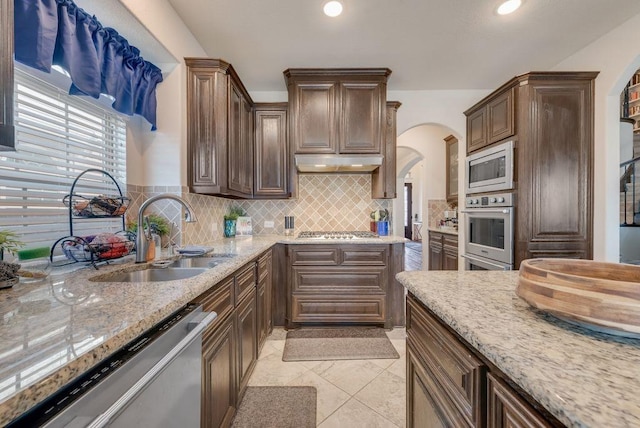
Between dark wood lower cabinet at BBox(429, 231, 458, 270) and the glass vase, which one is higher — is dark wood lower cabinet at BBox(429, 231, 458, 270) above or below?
below

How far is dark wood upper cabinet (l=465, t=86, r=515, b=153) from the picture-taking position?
2426mm

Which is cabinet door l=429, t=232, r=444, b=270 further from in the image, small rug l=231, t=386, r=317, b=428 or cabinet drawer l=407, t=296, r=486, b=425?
cabinet drawer l=407, t=296, r=486, b=425

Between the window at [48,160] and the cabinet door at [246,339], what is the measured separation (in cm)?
104

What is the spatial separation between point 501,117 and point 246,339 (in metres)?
2.96

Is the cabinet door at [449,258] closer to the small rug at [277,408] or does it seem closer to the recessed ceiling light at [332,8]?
the small rug at [277,408]

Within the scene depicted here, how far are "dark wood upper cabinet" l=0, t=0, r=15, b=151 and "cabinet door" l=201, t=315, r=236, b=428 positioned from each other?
90 cm

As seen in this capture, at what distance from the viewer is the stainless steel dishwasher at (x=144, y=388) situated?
1.57 ft

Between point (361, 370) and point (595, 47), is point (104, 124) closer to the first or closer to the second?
point (361, 370)

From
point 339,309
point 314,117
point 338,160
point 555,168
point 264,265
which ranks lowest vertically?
point 339,309

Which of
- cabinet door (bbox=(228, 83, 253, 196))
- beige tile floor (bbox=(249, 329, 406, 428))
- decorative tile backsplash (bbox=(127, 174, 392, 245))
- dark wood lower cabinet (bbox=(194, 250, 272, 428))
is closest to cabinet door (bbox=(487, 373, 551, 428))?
dark wood lower cabinet (bbox=(194, 250, 272, 428))

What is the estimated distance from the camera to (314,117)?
8.84 ft

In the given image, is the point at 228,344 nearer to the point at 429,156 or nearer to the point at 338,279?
the point at 338,279

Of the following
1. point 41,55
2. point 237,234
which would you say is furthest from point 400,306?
point 41,55

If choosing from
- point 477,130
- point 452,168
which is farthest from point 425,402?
point 452,168
